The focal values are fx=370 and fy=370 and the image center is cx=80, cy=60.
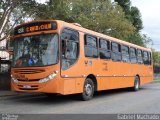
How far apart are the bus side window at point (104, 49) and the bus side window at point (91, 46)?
0.51 metres

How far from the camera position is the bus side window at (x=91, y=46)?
16.3 metres

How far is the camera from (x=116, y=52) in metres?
19.8

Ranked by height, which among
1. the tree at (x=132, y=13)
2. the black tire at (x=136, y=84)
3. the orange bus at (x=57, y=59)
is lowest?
the black tire at (x=136, y=84)

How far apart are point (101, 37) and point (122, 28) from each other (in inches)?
497

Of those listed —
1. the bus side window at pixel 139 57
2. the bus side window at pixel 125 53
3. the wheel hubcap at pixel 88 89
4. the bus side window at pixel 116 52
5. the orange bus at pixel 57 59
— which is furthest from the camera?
the bus side window at pixel 139 57

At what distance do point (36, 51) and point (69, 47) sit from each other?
1334 mm

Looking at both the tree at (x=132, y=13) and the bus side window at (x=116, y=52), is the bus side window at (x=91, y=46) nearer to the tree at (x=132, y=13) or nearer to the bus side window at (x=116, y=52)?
the bus side window at (x=116, y=52)

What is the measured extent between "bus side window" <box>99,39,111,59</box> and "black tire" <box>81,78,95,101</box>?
1874 mm

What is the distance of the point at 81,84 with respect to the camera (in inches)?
610

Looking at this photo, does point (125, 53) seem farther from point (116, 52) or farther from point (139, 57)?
point (139, 57)

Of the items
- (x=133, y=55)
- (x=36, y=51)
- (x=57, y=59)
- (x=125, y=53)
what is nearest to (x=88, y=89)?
(x=57, y=59)

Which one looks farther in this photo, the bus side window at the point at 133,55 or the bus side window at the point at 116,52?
the bus side window at the point at 133,55

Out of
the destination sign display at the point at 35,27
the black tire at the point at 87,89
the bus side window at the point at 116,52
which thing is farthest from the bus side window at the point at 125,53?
the destination sign display at the point at 35,27

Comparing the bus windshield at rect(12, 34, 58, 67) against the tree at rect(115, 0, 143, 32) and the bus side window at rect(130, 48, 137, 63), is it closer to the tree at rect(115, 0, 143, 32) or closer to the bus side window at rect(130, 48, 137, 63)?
the bus side window at rect(130, 48, 137, 63)
